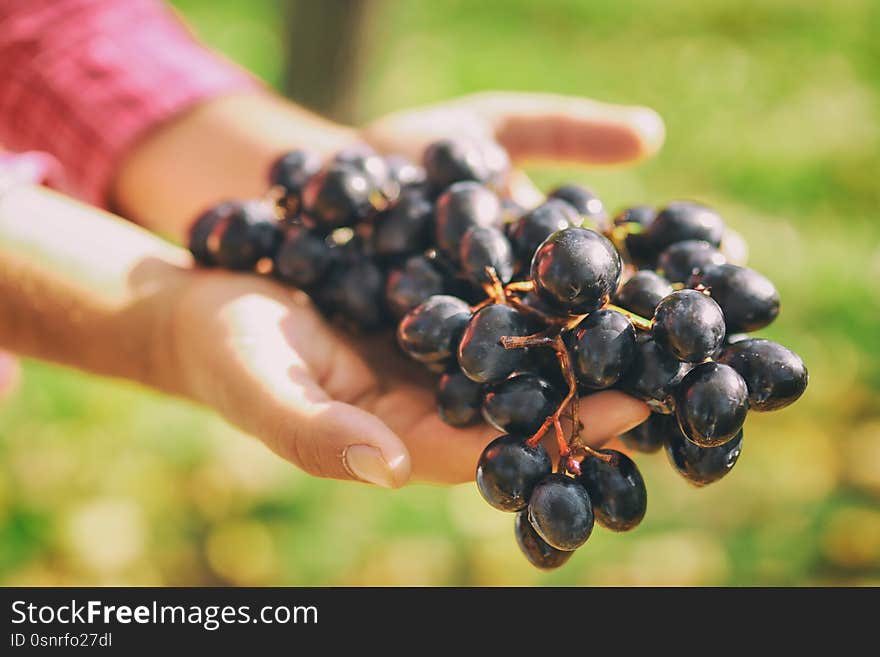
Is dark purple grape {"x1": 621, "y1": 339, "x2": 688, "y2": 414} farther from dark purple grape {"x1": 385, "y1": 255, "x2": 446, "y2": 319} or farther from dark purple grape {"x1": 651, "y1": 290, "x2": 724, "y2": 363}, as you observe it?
→ dark purple grape {"x1": 385, "y1": 255, "x2": 446, "y2": 319}

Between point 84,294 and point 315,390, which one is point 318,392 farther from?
point 84,294

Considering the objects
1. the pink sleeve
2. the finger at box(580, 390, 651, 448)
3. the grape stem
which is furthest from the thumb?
the pink sleeve

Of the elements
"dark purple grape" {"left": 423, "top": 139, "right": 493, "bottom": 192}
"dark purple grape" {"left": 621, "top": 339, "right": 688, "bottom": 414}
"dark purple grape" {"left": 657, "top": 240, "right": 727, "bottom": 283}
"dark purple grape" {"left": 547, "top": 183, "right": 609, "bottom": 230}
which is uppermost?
"dark purple grape" {"left": 423, "top": 139, "right": 493, "bottom": 192}

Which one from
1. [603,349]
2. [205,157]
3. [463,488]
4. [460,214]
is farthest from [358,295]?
[463,488]

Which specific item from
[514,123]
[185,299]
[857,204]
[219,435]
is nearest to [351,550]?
[219,435]

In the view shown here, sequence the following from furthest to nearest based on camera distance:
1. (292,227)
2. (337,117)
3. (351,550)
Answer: (337,117), (351,550), (292,227)

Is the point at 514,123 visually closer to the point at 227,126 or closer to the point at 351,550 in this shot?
the point at 227,126
